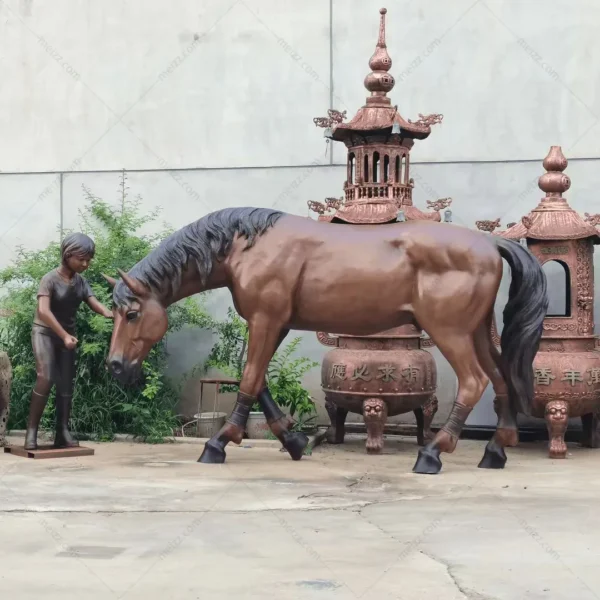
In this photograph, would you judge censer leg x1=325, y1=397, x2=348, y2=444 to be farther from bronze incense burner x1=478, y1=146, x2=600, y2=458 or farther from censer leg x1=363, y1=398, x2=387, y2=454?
bronze incense burner x1=478, y1=146, x2=600, y2=458

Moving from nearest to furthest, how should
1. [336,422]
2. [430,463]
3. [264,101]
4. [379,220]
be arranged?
[430,463] → [379,220] → [336,422] → [264,101]

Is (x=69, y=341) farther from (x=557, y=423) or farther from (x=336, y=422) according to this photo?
(x=557, y=423)

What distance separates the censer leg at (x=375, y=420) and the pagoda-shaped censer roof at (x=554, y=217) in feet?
5.34

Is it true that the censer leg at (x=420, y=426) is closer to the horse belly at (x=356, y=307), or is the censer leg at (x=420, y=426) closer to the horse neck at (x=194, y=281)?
the horse belly at (x=356, y=307)

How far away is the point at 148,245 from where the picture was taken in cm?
858

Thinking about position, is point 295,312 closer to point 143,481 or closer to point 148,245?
point 143,481

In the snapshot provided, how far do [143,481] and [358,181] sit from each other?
2947 millimetres

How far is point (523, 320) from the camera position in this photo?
21.9 ft

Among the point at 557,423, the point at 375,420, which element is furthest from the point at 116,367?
the point at 557,423

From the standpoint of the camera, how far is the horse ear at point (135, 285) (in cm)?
651

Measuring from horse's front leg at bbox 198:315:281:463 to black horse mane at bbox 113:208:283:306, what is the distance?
0.52m

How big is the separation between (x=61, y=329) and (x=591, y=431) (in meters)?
4.13

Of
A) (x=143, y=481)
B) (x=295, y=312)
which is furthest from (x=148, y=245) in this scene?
(x=143, y=481)

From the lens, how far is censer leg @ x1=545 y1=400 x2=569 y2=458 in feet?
24.0
